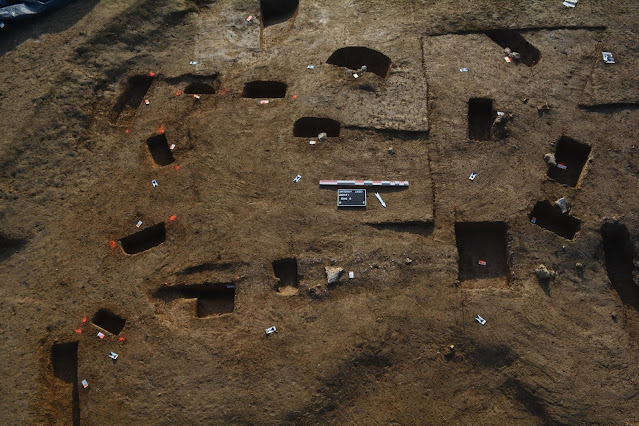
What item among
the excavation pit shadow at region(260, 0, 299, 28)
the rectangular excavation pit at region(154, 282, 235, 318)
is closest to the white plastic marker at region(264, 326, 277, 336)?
the rectangular excavation pit at region(154, 282, 235, 318)

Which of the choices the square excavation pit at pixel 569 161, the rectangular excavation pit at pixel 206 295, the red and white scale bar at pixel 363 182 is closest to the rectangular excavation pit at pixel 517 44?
the square excavation pit at pixel 569 161

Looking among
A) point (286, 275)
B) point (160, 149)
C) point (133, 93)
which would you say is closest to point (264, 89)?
point (160, 149)

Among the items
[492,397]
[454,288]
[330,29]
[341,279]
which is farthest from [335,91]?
[492,397]

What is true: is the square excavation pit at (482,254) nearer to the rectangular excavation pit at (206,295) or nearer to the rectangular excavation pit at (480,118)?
the rectangular excavation pit at (480,118)

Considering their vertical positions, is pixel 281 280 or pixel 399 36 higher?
pixel 399 36

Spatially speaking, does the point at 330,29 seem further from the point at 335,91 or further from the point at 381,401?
the point at 381,401

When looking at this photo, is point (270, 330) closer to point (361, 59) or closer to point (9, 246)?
point (9, 246)
